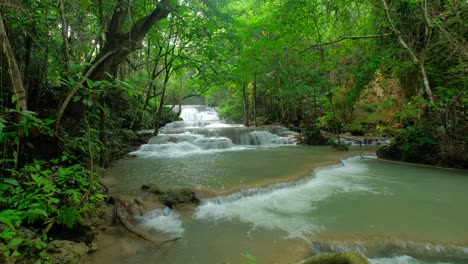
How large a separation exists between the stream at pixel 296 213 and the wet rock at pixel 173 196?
7.2 inches

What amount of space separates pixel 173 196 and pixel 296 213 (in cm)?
226

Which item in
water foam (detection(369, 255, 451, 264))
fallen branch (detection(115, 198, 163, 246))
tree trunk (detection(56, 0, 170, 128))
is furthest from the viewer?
tree trunk (detection(56, 0, 170, 128))

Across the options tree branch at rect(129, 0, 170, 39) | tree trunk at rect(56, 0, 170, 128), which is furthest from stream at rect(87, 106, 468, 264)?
tree branch at rect(129, 0, 170, 39)

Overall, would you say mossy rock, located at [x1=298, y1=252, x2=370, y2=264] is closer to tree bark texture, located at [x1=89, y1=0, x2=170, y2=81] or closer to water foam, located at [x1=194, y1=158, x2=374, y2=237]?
water foam, located at [x1=194, y1=158, x2=374, y2=237]

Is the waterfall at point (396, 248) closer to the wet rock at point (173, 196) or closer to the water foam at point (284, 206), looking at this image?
the water foam at point (284, 206)

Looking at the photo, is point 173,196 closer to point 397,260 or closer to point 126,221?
point 126,221

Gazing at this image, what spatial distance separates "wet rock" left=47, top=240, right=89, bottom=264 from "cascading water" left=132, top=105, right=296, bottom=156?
758 centimetres

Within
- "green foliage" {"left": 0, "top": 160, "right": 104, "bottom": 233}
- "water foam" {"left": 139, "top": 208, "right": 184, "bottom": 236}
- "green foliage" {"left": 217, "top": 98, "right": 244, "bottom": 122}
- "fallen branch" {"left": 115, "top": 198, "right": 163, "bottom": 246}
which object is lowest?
"water foam" {"left": 139, "top": 208, "right": 184, "bottom": 236}

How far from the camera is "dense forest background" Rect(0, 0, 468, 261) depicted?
9.16 feet

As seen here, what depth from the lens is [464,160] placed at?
23.7 ft

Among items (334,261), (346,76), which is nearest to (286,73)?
(346,76)

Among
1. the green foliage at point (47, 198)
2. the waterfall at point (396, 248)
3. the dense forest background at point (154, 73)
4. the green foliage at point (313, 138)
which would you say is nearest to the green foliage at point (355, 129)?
the dense forest background at point (154, 73)

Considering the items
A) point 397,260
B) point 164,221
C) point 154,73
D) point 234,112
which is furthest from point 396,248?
point 234,112

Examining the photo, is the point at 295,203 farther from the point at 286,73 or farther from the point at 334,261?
the point at 286,73
